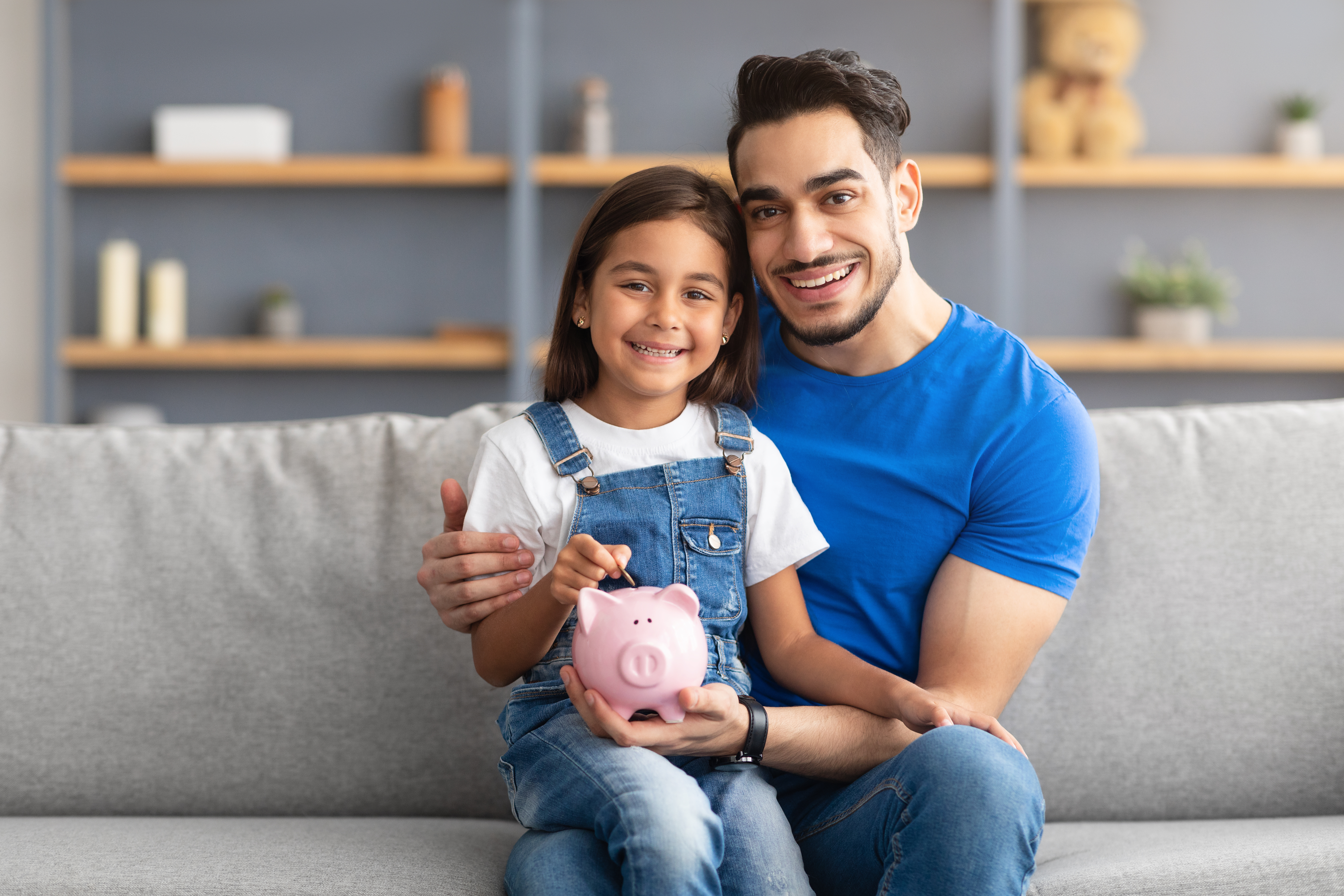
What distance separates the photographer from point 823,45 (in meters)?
3.80

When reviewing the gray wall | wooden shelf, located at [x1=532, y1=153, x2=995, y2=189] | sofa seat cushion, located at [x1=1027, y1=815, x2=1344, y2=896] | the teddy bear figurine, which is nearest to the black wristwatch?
sofa seat cushion, located at [x1=1027, y1=815, x2=1344, y2=896]

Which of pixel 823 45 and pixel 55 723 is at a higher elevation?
pixel 823 45

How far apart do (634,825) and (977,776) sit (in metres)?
0.33

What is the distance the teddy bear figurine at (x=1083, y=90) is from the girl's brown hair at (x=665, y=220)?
2595 millimetres

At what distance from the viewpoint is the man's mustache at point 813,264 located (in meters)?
1.39

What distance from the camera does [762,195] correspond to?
55.7 inches

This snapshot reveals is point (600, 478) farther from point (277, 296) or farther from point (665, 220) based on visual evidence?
point (277, 296)

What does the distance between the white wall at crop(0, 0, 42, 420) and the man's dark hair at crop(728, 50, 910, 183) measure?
2.93 meters

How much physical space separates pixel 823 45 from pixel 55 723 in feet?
10.5

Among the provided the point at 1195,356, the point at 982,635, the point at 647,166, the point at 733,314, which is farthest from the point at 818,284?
the point at 1195,356

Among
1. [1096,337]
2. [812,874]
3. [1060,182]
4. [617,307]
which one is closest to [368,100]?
[1060,182]

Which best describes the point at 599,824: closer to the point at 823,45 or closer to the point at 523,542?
the point at 523,542

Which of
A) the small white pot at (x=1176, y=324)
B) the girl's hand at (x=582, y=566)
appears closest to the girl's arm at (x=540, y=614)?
the girl's hand at (x=582, y=566)

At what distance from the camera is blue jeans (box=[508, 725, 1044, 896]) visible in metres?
1.05
